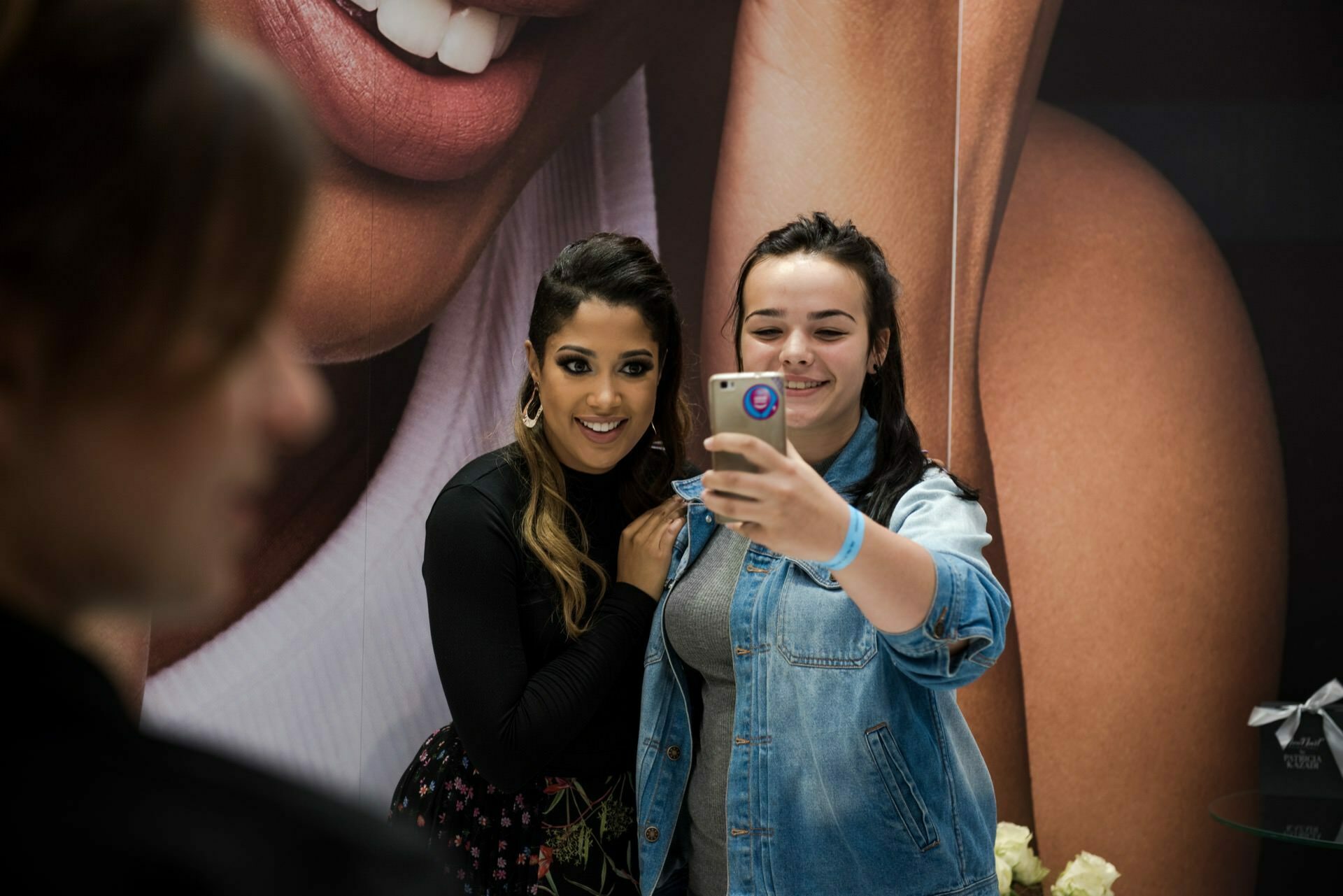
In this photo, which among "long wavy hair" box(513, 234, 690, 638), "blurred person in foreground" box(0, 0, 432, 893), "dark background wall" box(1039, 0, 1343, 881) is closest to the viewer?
"blurred person in foreground" box(0, 0, 432, 893)

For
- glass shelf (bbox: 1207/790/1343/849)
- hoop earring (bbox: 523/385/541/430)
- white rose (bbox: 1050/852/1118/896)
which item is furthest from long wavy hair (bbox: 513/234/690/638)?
glass shelf (bbox: 1207/790/1343/849)

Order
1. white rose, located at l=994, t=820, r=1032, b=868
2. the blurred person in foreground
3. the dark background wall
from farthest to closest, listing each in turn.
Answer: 1. the dark background wall
2. white rose, located at l=994, t=820, r=1032, b=868
3. the blurred person in foreground

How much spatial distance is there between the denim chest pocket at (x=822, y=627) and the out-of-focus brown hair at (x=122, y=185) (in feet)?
4.06

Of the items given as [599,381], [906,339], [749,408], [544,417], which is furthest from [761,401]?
[906,339]

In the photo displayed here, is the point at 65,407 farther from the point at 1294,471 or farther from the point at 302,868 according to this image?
the point at 1294,471

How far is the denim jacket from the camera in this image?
5.03 feet

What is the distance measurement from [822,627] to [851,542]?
0.31 metres

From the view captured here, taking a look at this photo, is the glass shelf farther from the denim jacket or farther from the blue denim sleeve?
the blue denim sleeve

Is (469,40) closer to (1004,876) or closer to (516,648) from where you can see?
(516,648)

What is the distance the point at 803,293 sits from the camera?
1.72 meters

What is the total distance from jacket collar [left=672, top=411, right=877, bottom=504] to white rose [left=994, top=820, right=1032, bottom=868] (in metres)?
1.14

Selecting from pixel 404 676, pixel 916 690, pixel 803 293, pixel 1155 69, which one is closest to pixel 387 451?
pixel 404 676

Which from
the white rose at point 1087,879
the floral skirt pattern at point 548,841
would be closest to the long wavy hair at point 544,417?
the floral skirt pattern at point 548,841

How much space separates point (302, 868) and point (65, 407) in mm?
185
